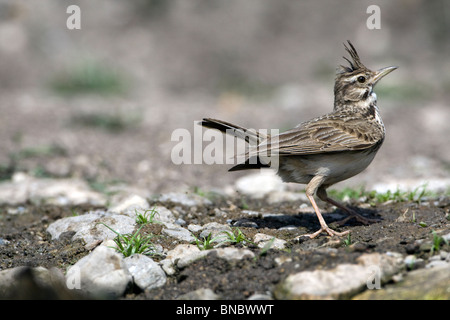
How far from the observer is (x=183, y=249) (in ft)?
15.8

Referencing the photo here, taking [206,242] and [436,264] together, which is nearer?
[436,264]

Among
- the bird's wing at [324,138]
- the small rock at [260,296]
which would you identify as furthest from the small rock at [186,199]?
the small rock at [260,296]

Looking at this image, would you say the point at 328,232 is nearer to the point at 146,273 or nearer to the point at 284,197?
the point at 146,273

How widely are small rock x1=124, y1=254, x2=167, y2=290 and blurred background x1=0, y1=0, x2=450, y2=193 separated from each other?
16.5ft

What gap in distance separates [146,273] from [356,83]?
132 inches

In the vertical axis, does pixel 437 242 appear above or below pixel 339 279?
above

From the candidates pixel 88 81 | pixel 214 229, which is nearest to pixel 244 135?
pixel 214 229

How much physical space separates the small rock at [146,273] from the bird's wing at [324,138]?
1.63 metres

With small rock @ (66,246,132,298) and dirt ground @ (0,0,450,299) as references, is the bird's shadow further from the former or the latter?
small rock @ (66,246,132,298)

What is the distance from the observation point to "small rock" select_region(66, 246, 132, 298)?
4238 mm

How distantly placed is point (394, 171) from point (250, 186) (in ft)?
7.64

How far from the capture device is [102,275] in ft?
14.0

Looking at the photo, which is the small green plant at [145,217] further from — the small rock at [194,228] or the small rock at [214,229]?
the small rock at [214,229]

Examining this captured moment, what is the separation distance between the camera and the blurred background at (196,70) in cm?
1093
